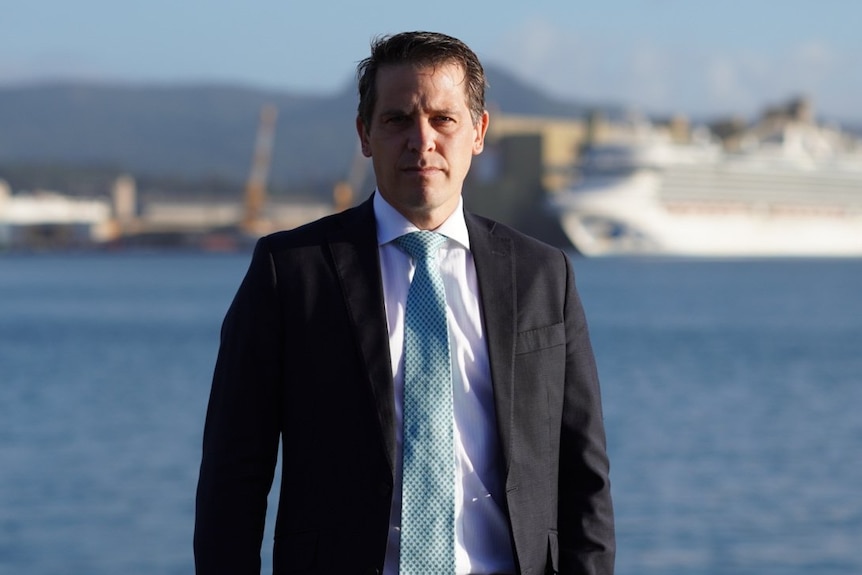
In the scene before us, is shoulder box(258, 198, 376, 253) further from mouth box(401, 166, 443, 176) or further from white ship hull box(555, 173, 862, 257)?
white ship hull box(555, 173, 862, 257)

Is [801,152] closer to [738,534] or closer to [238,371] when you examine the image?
[738,534]

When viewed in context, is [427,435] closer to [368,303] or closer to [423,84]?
[368,303]

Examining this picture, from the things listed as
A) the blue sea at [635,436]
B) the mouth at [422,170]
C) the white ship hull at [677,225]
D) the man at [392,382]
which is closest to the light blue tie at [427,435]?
the man at [392,382]

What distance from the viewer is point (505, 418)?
217 cm

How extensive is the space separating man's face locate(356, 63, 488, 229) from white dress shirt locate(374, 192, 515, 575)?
4 cm

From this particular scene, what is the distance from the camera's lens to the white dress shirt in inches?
85.3

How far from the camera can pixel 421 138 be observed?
219 cm

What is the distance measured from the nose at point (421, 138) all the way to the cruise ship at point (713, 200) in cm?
7145

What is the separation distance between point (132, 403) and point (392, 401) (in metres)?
19.1

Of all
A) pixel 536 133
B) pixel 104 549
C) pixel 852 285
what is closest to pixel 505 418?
pixel 104 549

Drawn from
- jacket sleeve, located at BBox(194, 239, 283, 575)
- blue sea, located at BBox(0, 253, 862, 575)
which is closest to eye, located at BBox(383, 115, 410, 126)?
jacket sleeve, located at BBox(194, 239, 283, 575)

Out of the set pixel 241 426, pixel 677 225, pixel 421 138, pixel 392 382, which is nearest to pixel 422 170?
pixel 421 138

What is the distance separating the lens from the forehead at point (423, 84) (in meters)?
2.19

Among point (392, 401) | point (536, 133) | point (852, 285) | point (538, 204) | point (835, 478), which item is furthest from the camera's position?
point (536, 133)
